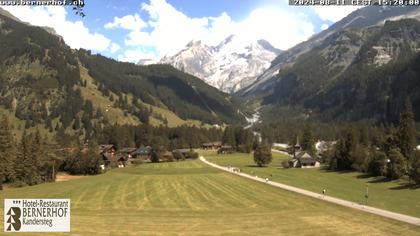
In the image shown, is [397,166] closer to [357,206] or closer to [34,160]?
[357,206]

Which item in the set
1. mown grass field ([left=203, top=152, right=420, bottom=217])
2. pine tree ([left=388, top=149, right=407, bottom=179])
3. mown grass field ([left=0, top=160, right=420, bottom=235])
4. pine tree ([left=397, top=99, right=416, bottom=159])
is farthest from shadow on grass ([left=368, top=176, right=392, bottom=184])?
mown grass field ([left=0, top=160, right=420, bottom=235])

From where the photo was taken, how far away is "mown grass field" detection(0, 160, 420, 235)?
5925 cm

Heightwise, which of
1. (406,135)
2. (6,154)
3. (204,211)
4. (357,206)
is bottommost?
(204,211)

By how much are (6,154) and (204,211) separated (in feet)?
213

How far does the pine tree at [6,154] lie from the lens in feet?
378

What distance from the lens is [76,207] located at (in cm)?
7862

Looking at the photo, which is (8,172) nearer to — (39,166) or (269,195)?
(39,166)

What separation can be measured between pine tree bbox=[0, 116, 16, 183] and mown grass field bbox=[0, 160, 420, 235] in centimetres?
726

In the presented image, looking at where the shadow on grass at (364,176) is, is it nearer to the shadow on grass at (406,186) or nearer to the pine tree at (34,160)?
the shadow on grass at (406,186)

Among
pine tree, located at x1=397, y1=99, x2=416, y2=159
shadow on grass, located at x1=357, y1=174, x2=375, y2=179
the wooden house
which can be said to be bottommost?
shadow on grass, located at x1=357, y1=174, x2=375, y2=179

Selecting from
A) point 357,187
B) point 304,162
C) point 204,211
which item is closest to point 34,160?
point 204,211

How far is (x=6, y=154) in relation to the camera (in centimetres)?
11706

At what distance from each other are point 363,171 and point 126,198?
228ft

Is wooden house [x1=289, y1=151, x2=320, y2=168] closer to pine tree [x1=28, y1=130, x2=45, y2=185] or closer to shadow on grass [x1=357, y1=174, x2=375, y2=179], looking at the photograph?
shadow on grass [x1=357, y1=174, x2=375, y2=179]
